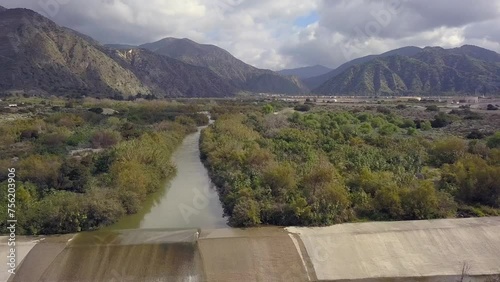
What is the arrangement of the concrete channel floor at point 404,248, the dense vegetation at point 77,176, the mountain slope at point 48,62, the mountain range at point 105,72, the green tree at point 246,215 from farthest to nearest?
the mountain range at point 105,72
the mountain slope at point 48,62
the green tree at point 246,215
the dense vegetation at point 77,176
the concrete channel floor at point 404,248

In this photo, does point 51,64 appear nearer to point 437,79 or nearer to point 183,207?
point 183,207

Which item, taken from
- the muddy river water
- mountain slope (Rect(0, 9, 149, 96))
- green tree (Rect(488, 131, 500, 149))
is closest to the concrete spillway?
the muddy river water

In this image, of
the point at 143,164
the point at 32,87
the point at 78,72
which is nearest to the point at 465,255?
the point at 143,164

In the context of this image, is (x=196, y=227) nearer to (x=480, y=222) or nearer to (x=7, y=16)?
(x=480, y=222)
